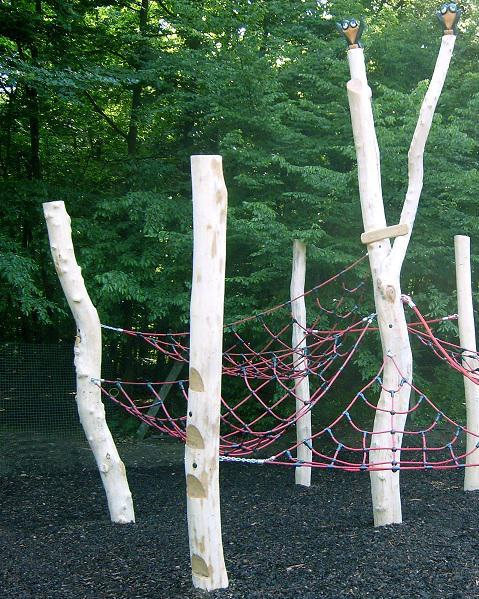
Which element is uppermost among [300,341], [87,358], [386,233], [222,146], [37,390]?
[222,146]

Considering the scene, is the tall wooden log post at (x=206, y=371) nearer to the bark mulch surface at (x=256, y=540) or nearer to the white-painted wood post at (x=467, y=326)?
the bark mulch surface at (x=256, y=540)

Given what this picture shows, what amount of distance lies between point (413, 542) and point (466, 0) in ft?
19.0

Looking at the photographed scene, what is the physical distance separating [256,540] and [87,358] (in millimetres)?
1418

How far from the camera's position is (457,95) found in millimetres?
7145

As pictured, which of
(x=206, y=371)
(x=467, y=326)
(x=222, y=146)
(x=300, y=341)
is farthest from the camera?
(x=222, y=146)

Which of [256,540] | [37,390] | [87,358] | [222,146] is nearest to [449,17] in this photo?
[87,358]

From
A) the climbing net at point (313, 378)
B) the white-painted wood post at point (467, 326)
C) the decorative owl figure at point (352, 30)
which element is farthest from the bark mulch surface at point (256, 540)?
the decorative owl figure at point (352, 30)

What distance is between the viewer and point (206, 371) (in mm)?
2914

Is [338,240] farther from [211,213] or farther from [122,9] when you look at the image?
[122,9]

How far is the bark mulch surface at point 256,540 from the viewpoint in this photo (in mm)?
3092

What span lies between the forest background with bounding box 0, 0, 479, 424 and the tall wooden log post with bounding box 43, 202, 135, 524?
1.96 metres

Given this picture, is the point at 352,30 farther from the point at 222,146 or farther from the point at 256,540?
the point at 222,146

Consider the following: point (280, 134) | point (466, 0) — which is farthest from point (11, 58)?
point (466, 0)

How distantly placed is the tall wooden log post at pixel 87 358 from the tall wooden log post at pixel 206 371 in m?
1.56
